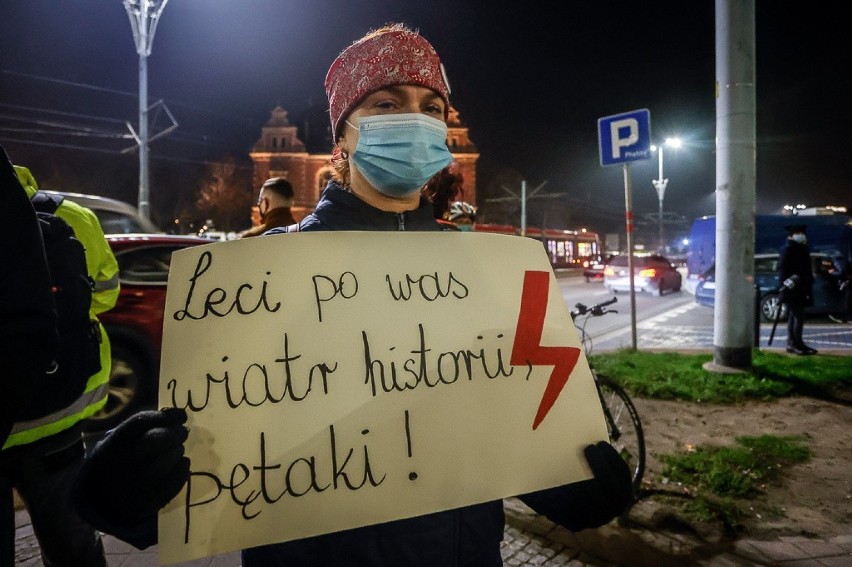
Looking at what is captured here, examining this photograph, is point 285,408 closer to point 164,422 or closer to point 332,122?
point 164,422

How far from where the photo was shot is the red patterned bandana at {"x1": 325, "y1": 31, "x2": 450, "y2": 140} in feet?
4.98

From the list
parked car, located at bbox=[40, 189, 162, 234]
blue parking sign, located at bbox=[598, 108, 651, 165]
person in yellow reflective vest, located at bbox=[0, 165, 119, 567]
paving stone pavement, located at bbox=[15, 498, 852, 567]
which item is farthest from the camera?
blue parking sign, located at bbox=[598, 108, 651, 165]

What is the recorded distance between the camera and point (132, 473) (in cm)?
95

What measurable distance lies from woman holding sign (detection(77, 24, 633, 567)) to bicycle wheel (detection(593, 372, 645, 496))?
229 centimetres

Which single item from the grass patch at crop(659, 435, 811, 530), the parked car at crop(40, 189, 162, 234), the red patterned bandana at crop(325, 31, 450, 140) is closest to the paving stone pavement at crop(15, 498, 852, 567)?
the grass patch at crop(659, 435, 811, 530)

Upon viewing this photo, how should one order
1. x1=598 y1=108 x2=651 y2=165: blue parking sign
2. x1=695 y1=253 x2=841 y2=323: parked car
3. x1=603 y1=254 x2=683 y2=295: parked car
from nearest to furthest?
x1=598 y1=108 x2=651 y2=165: blue parking sign → x1=695 y1=253 x2=841 y2=323: parked car → x1=603 y1=254 x2=683 y2=295: parked car

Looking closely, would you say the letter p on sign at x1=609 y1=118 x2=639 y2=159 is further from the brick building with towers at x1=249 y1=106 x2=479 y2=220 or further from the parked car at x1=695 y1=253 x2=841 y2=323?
the brick building with towers at x1=249 y1=106 x2=479 y2=220

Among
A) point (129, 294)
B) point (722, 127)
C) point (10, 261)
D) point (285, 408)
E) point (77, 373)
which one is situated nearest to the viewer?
point (285, 408)

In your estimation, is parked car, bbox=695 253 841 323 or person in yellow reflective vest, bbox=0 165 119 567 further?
parked car, bbox=695 253 841 323

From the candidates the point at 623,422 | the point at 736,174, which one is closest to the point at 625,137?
the point at 736,174

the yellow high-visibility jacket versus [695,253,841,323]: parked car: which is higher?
the yellow high-visibility jacket

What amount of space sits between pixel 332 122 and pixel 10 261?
1.00 m

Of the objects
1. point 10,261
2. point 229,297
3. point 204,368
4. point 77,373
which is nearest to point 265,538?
point 204,368

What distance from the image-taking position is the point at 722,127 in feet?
19.6
